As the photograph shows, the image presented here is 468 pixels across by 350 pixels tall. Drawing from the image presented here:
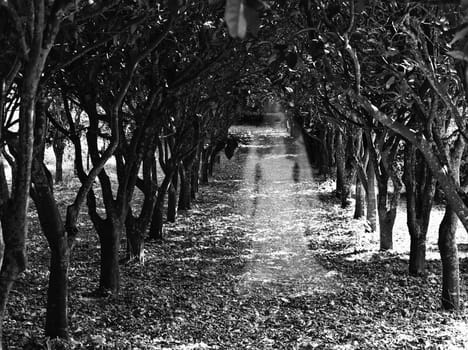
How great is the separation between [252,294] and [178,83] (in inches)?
141

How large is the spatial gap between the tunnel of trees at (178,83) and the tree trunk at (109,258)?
0.02 m

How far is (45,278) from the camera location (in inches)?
374

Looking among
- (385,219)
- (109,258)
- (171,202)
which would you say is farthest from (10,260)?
(171,202)

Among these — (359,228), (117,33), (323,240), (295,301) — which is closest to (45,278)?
(295,301)

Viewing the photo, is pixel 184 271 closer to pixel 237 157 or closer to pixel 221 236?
pixel 221 236

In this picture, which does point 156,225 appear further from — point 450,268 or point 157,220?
point 450,268

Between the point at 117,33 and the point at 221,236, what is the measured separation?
30.5 feet

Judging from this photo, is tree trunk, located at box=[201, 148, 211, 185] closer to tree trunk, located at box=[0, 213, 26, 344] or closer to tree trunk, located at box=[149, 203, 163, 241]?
tree trunk, located at box=[149, 203, 163, 241]

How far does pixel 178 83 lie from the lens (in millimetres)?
8688

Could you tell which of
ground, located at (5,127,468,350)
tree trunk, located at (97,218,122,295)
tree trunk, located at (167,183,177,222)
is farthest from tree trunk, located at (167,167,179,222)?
tree trunk, located at (97,218,122,295)

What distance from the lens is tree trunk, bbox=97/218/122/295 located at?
8.48 metres

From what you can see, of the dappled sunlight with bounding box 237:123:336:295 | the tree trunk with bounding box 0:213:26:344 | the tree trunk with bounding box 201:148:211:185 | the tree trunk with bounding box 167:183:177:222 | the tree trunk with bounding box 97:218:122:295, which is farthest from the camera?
the tree trunk with bounding box 201:148:211:185

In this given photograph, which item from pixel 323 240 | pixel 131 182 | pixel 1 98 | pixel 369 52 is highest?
pixel 369 52

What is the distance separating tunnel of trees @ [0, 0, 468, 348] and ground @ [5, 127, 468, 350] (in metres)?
0.48
